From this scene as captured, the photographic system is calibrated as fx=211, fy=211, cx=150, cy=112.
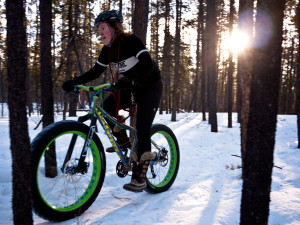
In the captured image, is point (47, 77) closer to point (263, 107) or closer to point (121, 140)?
point (121, 140)

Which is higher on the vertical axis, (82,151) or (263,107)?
(263,107)

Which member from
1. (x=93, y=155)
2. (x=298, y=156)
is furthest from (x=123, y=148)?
(x=298, y=156)

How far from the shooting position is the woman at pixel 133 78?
2.88 meters

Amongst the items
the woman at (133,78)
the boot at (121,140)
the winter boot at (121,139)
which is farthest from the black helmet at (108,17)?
the boot at (121,140)

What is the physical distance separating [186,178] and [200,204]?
1.56 meters

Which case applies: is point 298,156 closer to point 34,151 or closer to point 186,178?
point 186,178

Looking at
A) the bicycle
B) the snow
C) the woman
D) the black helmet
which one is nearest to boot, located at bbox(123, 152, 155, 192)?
the woman

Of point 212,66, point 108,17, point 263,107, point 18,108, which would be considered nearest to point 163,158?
point 108,17

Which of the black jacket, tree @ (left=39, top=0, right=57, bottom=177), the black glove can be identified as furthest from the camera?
tree @ (left=39, top=0, right=57, bottom=177)

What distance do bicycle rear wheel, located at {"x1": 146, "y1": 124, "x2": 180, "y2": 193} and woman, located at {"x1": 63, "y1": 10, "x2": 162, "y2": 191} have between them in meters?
0.56

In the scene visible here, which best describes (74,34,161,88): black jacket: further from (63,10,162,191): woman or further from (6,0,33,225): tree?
(6,0,33,225): tree

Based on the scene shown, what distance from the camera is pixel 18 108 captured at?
1.62m

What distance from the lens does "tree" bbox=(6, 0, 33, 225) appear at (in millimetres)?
1597

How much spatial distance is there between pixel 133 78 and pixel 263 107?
6.01 feet
